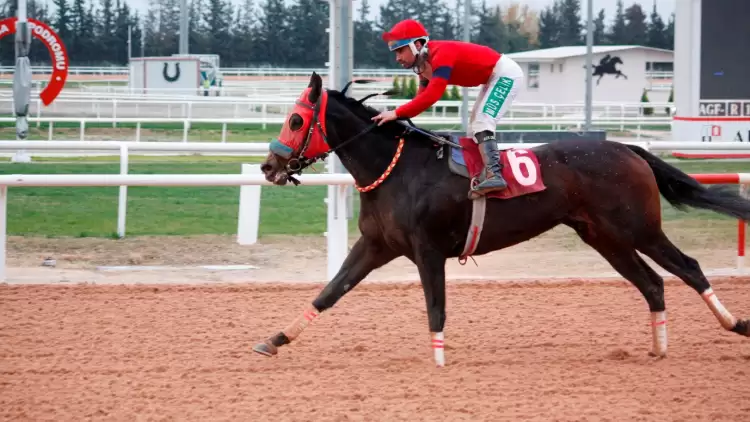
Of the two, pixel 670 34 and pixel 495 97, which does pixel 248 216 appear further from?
pixel 670 34

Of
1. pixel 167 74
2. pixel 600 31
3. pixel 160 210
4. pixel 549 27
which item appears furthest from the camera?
pixel 600 31

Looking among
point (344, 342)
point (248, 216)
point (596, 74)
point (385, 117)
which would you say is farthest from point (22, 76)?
point (596, 74)

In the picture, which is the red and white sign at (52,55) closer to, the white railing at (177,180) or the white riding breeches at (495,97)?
the white railing at (177,180)

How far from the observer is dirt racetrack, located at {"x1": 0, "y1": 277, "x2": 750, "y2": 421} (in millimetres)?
4781

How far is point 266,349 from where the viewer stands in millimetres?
5801

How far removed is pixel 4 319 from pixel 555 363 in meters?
3.68

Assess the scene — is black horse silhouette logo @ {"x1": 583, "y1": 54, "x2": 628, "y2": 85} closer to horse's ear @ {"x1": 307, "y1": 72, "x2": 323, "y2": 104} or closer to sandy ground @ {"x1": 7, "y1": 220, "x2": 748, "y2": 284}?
sandy ground @ {"x1": 7, "y1": 220, "x2": 748, "y2": 284}

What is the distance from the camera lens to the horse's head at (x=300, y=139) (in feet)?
18.3

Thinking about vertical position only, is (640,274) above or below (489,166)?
below

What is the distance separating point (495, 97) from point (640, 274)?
4.55 ft

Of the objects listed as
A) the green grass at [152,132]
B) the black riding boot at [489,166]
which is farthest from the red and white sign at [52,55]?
the black riding boot at [489,166]

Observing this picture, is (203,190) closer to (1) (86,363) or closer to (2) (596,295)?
(2) (596,295)

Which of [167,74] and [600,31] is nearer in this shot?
[167,74]

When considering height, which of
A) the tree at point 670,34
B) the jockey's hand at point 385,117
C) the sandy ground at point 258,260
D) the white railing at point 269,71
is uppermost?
the tree at point 670,34
